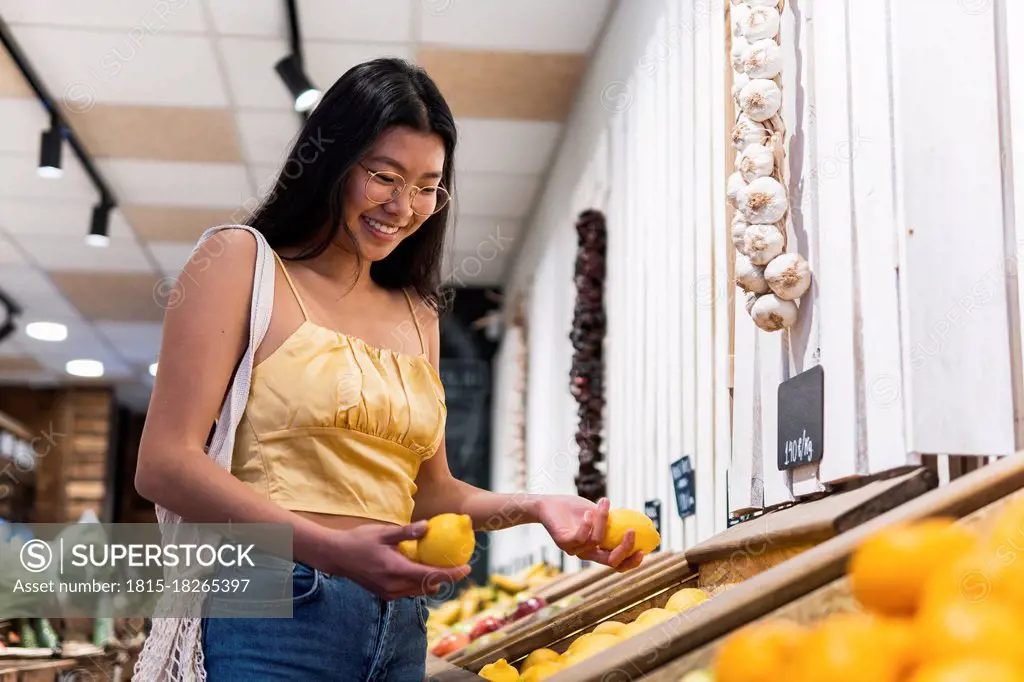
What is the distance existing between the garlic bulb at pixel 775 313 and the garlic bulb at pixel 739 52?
46cm

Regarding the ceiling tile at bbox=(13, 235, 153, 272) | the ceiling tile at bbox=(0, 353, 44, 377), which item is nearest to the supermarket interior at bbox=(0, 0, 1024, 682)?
the ceiling tile at bbox=(13, 235, 153, 272)

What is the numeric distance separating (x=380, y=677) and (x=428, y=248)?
67 cm

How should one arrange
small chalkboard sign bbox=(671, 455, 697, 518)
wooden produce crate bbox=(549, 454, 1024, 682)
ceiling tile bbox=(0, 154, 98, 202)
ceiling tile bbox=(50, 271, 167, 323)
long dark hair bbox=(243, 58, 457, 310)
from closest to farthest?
wooden produce crate bbox=(549, 454, 1024, 682)
long dark hair bbox=(243, 58, 457, 310)
small chalkboard sign bbox=(671, 455, 697, 518)
ceiling tile bbox=(0, 154, 98, 202)
ceiling tile bbox=(50, 271, 167, 323)

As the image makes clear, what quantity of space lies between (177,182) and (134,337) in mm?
3804

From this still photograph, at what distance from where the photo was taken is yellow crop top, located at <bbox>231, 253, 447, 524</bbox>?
1292 mm

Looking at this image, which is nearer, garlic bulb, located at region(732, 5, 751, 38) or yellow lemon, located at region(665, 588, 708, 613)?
yellow lemon, located at region(665, 588, 708, 613)

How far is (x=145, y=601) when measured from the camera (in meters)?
2.89

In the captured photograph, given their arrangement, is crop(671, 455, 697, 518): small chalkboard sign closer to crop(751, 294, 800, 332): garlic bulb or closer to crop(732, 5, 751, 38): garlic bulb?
crop(751, 294, 800, 332): garlic bulb

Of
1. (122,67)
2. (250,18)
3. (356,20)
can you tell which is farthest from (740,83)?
(122,67)

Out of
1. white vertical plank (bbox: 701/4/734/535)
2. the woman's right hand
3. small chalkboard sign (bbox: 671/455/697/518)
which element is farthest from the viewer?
small chalkboard sign (bbox: 671/455/697/518)

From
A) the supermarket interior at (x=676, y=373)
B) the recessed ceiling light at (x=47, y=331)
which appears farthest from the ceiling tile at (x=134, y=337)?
the supermarket interior at (x=676, y=373)

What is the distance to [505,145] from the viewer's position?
5.45 meters

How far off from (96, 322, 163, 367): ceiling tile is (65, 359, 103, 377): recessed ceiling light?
0.41 m

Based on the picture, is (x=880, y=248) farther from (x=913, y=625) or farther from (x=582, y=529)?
(x=913, y=625)
